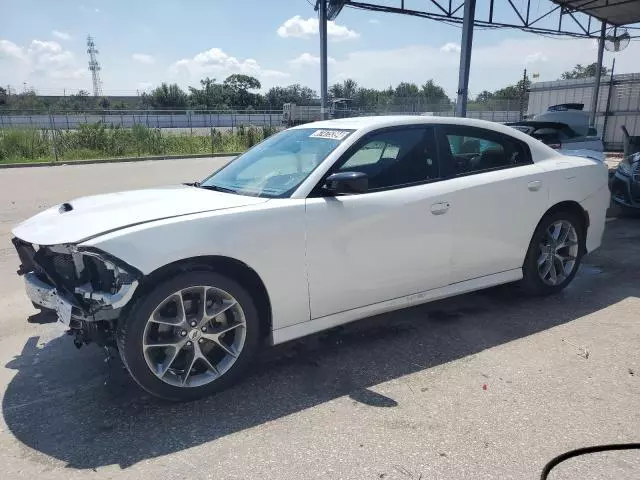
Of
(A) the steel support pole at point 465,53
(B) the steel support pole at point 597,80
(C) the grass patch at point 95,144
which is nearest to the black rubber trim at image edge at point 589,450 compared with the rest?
(A) the steel support pole at point 465,53

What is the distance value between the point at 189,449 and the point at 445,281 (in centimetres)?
226

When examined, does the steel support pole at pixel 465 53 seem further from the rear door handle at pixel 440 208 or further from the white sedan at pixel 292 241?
the rear door handle at pixel 440 208

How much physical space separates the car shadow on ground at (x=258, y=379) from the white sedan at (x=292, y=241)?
23 centimetres

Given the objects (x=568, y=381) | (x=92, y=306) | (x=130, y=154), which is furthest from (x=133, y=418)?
(x=130, y=154)

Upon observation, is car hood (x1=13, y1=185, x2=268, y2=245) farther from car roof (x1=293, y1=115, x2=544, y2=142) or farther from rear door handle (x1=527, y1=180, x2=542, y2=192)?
Result: rear door handle (x1=527, y1=180, x2=542, y2=192)

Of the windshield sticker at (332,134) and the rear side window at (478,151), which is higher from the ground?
the windshield sticker at (332,134)

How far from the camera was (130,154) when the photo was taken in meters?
21.9

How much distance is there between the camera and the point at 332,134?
3.82 metres

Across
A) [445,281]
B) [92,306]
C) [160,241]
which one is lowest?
[445,281]

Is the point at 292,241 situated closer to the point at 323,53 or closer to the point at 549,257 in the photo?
the point at 549,257

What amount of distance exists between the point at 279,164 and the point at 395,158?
0.89 metres

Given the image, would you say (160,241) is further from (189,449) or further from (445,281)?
(445,281)

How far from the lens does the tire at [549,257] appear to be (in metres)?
4.52

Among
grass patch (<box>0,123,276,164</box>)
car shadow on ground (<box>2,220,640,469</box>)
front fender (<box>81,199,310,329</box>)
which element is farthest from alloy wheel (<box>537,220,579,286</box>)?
grass patch (<box>0,123,276,164</box>)
